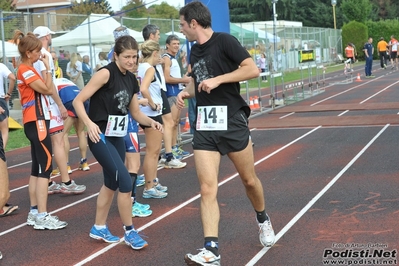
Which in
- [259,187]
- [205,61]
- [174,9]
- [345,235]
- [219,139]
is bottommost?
[345,235]

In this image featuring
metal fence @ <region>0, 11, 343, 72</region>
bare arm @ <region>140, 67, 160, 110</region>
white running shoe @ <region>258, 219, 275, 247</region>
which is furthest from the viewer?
metal fence @ <region>0, 11, 343, 72</region>

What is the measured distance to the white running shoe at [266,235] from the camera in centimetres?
629

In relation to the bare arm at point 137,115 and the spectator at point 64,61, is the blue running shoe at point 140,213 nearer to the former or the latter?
the bare arm at point 137,115

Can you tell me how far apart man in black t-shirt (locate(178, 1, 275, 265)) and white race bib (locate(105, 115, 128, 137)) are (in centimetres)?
95

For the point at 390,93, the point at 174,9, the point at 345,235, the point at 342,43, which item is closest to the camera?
the point at 345,235

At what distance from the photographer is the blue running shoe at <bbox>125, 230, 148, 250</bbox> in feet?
21.2

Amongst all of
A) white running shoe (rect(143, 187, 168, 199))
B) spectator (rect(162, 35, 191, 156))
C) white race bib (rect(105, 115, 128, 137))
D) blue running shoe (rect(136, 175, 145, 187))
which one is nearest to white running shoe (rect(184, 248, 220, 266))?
white race bib (rect(105, 115, 128, 137))

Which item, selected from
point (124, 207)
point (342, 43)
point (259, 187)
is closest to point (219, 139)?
point (259, 187)

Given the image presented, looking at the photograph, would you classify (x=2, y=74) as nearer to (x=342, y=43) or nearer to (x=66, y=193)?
(x=66, y=193)

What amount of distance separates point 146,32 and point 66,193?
247cm

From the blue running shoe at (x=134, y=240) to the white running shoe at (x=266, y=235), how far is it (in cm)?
104

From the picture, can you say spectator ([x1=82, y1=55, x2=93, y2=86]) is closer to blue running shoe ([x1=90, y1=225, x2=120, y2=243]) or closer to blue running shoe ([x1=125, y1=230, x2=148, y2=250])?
blue running shoe ([x1=90, y1=225, x2=120, y2=243])

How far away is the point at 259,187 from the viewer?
20.6 feet

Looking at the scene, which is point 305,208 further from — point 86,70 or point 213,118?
point 86,70
